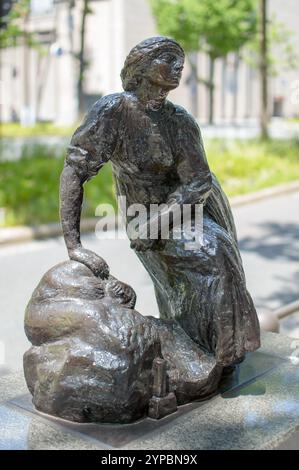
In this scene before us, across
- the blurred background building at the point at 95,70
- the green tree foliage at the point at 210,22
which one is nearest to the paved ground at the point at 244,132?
the green tree foliage at the point at 210,22

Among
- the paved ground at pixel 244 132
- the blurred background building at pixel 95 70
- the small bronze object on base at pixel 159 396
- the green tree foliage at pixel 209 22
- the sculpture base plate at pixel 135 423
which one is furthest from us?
the blurred background building at pixel 95 70

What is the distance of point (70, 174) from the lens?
3.39 meters

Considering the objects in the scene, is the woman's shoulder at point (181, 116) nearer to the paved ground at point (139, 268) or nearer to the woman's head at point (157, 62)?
the woman's head at point (157, 62)

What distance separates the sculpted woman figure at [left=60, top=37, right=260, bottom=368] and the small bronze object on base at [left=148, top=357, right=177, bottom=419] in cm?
32

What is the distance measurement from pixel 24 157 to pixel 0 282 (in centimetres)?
598

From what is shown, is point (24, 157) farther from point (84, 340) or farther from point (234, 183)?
point (84, 340)

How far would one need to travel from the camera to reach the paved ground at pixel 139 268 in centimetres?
599

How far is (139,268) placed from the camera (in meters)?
7.82

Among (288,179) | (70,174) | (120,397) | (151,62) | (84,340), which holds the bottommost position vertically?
(288,179)

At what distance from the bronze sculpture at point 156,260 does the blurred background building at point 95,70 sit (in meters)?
25.3

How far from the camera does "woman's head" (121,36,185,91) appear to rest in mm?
3293

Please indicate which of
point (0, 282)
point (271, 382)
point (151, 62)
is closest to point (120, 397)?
point (271, 382)

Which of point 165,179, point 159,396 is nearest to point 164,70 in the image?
point 165,179

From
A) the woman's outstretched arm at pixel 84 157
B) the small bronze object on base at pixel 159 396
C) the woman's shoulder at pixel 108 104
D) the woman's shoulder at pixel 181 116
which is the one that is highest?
the woman's shoulder at pixel 108 104
